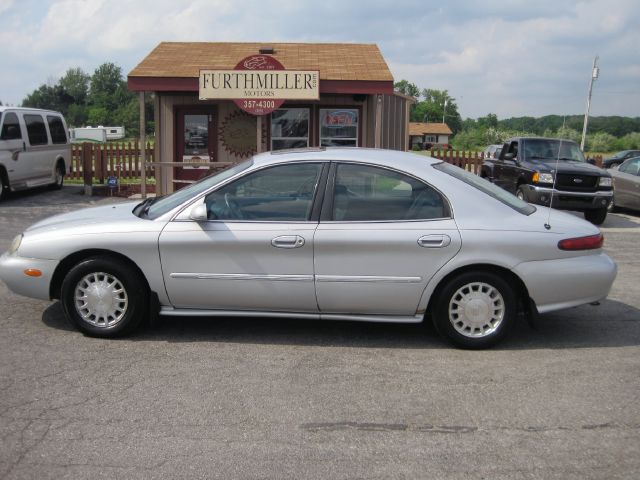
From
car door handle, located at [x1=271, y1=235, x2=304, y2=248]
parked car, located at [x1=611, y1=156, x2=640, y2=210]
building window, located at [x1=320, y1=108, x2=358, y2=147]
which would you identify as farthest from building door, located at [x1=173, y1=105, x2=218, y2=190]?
car door handle, located at [x1=271, y1=235, x2=304, y2=248]

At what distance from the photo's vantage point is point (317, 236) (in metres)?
5.38

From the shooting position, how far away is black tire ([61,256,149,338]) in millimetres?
5492

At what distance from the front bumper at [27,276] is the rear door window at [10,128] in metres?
10.6

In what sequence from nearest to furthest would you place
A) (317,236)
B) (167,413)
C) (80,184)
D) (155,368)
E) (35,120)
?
(167,413) < (155,368) < (317,236) < (35,120) < (80,184)

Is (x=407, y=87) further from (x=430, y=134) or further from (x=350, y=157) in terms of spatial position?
(x=350, y=157)

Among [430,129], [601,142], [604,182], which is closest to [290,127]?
[604,182]

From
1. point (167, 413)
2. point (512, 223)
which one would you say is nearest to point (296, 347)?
point (167, 413)

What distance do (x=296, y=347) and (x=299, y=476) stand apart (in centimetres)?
204

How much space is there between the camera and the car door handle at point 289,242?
5371mm

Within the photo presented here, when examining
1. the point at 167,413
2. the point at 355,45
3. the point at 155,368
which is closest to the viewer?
the point at 167,413

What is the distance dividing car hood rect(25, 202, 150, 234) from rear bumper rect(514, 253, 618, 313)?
3.05 metres

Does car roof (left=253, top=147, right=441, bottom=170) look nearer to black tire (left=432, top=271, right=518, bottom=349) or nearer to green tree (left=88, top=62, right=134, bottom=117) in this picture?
black tire (left=432, top=271, right=518, bottom=349)

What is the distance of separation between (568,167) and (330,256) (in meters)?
9.70

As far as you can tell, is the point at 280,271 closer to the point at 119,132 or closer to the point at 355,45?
the point at 355,45
